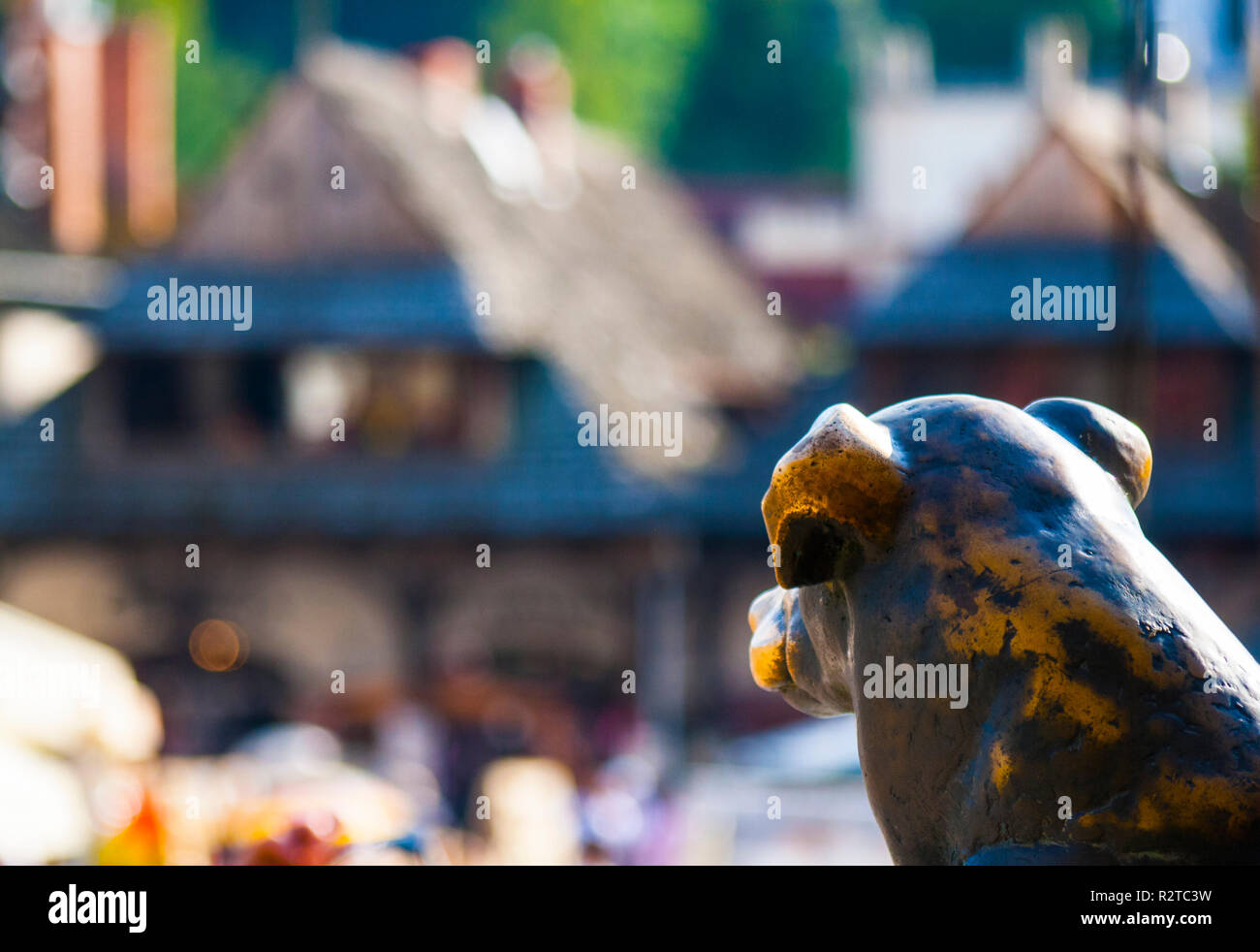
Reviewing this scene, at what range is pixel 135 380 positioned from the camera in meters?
19.6

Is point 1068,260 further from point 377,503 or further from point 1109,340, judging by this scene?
point 377,503

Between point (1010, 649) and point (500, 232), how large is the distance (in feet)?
64.0

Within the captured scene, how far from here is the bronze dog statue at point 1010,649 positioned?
2322 millimetres

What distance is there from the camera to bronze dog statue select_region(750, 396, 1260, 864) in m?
2.32

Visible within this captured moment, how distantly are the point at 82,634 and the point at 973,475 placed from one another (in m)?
17.4

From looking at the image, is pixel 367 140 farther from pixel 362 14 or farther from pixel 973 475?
pixel 362 14

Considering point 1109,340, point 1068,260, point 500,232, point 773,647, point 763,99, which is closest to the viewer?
point 773,647

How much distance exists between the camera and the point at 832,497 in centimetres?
246

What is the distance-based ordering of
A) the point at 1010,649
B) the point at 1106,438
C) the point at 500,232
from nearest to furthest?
the point at 1010,649
the point at 1106,438
the point at 500,232

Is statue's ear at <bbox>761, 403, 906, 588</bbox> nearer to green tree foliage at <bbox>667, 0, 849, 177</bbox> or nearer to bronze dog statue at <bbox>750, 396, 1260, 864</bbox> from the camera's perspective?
bronze dog statue at <bbox>750, 396, 1260, 864</bbox>

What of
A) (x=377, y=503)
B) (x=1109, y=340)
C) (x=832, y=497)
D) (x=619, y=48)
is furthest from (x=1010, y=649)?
(x=619, y=48)

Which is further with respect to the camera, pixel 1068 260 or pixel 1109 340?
pixel 1068 260

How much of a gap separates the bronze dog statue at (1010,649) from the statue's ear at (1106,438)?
18 mm

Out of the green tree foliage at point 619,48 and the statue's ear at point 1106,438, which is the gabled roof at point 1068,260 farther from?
the green tree foliage at point 619,48
